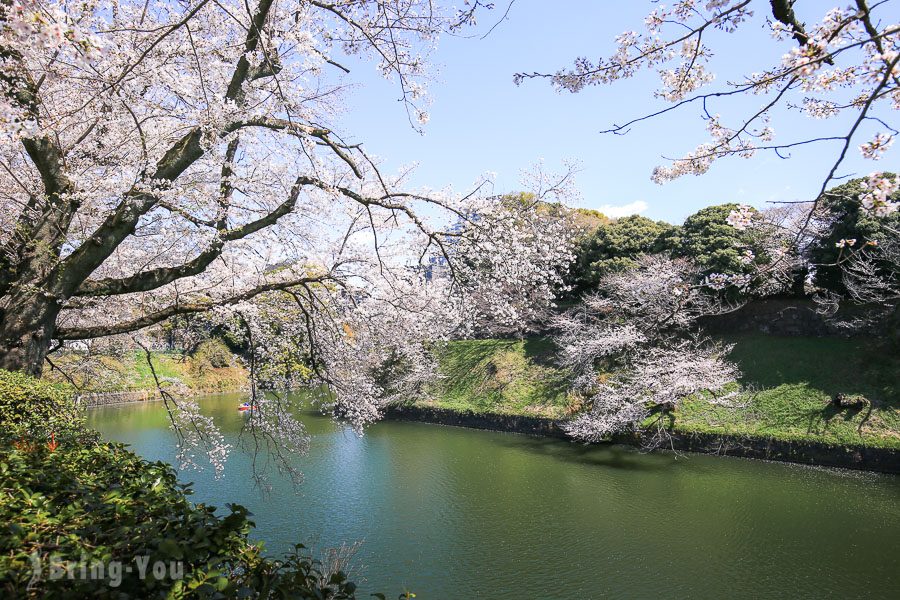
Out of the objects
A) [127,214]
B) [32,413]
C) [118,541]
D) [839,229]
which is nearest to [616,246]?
[839,229]

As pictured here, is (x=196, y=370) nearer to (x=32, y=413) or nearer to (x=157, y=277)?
(x=157, y=277)

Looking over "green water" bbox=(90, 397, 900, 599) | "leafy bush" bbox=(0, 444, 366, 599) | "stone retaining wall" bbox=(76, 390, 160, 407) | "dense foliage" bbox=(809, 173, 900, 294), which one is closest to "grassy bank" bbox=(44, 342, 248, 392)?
"stone retaining wall" bbox=(76, 390, 160, 407)

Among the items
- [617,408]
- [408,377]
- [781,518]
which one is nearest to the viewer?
[781,518]

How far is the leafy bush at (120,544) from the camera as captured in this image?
1.46 metres

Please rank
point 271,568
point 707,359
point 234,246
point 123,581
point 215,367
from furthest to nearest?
point 215,367, point 707,359, point 234,246, point 271,568, point 123,581

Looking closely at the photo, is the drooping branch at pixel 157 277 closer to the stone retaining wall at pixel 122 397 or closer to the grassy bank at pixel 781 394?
the grassy bank at pixel 781 394

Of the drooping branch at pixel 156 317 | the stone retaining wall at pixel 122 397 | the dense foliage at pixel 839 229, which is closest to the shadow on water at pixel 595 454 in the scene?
the dense foliage at pixel 839 229

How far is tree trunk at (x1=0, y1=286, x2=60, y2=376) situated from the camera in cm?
358

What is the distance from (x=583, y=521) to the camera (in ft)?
23.6

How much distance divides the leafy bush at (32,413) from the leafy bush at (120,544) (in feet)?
2.86

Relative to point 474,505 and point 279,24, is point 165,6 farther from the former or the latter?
point 474,505

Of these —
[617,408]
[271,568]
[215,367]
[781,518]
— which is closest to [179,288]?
[271,568]

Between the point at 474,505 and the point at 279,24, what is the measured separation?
7.01 m

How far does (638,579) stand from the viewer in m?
5.50
